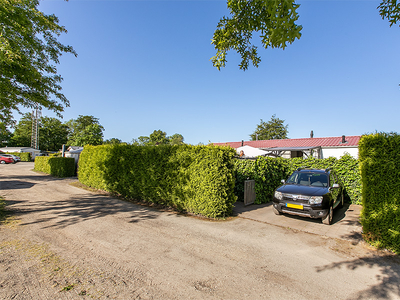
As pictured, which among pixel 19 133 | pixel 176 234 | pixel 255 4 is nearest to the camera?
pixel 255 4

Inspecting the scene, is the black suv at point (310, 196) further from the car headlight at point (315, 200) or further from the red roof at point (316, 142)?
the red roof at point (316, 142)

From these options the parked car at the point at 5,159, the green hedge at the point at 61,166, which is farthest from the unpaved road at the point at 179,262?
the parked car at the point at 5,159

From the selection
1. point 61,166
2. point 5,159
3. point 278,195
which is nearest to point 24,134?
point 5,159

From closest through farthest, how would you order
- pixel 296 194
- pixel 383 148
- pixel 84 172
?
pixel 383 148, pixel 296 194, pixel 84 172

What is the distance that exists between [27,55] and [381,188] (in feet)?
39.6

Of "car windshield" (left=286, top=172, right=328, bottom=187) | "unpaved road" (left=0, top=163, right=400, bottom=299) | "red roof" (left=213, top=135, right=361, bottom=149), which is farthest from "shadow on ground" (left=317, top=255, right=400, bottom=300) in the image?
"red roof" (left=213, top=135, right=361, bottom=149)

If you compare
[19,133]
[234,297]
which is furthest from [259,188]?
[19,133]

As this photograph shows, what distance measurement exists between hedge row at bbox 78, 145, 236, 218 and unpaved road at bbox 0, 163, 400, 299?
35.5 inches

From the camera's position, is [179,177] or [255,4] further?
[179,177]

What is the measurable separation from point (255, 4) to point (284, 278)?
5.28 m

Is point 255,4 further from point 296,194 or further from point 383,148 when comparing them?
point 296,194

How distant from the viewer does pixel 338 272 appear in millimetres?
3674

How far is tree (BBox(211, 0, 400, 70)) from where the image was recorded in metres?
3.04

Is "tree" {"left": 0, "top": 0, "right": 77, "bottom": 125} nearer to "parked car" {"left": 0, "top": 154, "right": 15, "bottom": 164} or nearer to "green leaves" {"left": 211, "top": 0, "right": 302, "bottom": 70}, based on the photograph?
"green leaves" {"left": 211, "top": 0, "right": 302, "bottom": 70}
